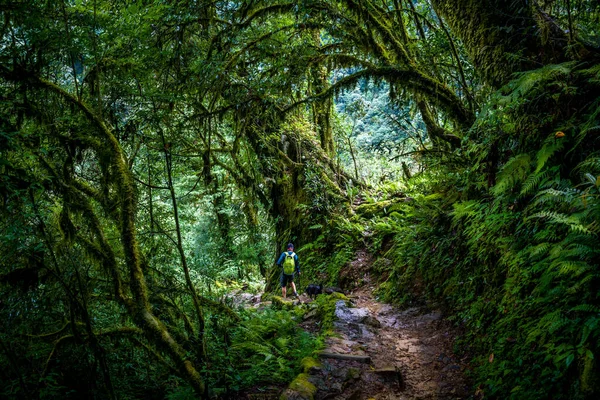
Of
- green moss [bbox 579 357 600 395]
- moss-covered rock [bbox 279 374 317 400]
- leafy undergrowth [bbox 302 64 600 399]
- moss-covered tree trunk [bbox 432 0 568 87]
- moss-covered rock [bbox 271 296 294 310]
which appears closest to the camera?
green moss [bbox 579 357 600 395]

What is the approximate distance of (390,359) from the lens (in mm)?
5727

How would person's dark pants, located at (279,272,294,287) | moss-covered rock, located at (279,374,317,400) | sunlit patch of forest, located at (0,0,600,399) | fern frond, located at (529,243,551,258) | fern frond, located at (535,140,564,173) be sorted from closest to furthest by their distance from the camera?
A: sunlit patch of forest, located at (0,0,600,399), fern frond, located at (529,243,551,258), moss-covered rock, located at (279,374,317,400), fern frond, located at (535,140,564,173), person's dark pants, located at (279,272,294,287)

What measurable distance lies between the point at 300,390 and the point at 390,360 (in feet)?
6.45

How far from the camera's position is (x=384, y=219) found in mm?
11805

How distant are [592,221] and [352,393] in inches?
129

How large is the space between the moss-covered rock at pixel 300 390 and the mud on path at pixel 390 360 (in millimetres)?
55

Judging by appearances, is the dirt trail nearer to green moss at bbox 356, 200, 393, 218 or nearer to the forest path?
the forest path

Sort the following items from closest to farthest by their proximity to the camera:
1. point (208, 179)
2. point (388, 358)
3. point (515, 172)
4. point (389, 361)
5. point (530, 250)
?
point (530, 250) → point (515, 172) → point (389, 361) → point (388, 358) → point (208, 179)

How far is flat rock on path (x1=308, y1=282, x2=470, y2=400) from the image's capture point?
4651 millimetres

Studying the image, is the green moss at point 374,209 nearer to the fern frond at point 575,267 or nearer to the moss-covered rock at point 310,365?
the moss-covered rock at point 310,365

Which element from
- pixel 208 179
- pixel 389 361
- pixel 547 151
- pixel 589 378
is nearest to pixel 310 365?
pixel 389 361

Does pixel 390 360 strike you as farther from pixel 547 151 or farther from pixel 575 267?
pixel 547 151

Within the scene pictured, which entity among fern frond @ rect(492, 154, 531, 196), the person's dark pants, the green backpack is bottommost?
the person's dark pants

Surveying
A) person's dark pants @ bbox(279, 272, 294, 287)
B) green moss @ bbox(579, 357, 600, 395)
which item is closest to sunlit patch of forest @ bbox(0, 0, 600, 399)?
green moss @ bbox(579, 357, 600, 395)
